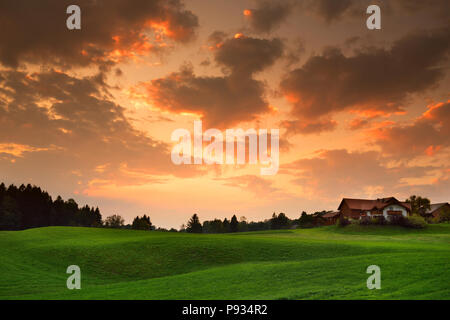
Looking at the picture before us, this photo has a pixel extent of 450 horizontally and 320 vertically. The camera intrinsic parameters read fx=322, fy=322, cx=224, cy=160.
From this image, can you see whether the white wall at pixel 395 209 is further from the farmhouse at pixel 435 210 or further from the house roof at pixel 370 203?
the farmhouse at pixel 435 210

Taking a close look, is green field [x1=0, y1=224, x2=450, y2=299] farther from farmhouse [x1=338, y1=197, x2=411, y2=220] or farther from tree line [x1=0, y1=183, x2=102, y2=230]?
tree line [x1=0, y1=183, x2=102, y2=230]

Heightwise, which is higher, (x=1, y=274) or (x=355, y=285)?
(x=355, y=285)

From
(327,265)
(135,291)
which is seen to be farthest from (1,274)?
(327,265)

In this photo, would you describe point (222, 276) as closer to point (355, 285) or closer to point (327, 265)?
point (327, 265)

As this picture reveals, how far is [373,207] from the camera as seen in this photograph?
381 ft

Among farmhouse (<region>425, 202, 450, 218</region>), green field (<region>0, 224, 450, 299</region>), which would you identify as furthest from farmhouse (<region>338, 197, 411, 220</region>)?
green field (<region>0, 224, 450, 299</region>)

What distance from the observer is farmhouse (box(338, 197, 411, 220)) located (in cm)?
11188

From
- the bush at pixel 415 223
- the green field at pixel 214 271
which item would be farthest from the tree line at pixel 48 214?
the green field at pixel 214 271

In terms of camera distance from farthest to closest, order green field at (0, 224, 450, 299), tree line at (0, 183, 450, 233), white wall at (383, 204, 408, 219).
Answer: tree line at (0, 183, 450, 233) → white wall at (383, 204, 408, 219) → green field at (0, 224, 450, 299)

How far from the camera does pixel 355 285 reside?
797 inches

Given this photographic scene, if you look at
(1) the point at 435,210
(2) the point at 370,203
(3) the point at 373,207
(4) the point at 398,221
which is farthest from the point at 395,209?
(1) the point at 435,210
